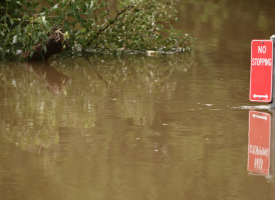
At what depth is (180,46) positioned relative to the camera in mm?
10672

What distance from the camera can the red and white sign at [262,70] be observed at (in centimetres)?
514

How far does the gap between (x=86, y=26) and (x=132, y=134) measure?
5.19 metres

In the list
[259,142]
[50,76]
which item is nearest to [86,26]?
[50,76]

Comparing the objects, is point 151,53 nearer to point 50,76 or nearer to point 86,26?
point 86,26

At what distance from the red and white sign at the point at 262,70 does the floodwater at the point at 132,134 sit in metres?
0.15

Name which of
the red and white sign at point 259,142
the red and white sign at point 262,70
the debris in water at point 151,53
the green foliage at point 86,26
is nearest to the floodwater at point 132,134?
the red and white sign at point 259,142

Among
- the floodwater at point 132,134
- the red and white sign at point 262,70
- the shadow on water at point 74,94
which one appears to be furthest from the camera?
the red and white sign at point 262,70

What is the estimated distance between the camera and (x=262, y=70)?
5.20 m

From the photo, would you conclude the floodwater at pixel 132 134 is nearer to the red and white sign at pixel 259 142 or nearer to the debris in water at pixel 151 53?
the red and white sign at pixel 259 142

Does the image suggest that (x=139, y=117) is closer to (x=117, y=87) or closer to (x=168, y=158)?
(x=168, y=158)

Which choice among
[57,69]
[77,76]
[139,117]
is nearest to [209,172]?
[139,117]

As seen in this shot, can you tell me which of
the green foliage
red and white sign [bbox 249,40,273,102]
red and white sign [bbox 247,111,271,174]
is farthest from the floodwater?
the green foliage

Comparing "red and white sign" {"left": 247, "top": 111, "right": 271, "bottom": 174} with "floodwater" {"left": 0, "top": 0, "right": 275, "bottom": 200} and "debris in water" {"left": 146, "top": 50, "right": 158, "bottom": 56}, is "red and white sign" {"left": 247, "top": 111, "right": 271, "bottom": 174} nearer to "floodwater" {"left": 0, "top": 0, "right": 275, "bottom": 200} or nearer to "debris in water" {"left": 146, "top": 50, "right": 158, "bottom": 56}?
"floodwater" {"left": 0, "top": 0, "right": 275, "bottom": 200}

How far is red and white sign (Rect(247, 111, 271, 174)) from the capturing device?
135 inches
